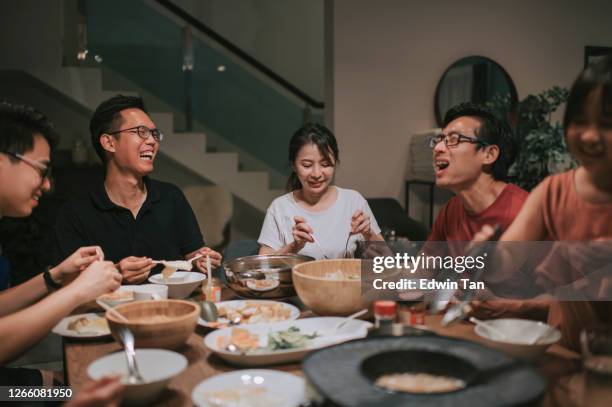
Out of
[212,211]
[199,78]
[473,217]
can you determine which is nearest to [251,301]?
[473,217]

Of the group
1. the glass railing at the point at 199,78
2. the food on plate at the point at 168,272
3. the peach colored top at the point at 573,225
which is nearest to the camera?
the peach colored top at the point at 573,225

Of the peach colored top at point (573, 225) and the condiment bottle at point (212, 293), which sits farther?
the condiment bottle at point (212, 293)

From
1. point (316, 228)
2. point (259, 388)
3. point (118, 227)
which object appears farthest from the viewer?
point (316, 228)

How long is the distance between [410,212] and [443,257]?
10.8 feet

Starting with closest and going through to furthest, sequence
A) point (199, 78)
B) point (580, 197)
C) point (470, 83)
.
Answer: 1. point (580, 197)
2. point (470, 83)
3. point (199, 78)

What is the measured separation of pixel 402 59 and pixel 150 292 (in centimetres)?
405

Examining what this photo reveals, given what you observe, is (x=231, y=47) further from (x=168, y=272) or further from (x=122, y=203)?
(x=168, y=272)

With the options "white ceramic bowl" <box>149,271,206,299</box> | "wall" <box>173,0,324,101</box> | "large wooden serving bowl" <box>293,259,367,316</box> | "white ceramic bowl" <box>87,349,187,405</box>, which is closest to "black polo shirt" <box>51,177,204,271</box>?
"white ceramic bowl" <box>149,271,206,299</box>

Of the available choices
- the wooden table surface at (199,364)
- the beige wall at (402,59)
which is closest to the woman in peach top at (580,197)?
the wooden table surface at (199,364)

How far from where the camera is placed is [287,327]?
137 cm

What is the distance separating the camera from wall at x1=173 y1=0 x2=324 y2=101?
23.3 ft

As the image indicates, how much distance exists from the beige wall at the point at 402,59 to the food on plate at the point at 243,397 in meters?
4.00

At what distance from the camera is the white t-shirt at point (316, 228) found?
2.64 meters

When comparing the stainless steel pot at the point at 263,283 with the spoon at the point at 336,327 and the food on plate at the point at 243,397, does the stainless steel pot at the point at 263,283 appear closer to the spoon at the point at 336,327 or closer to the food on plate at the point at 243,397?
the spoon at the point at 336,327
